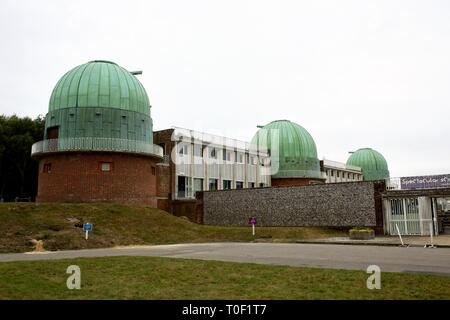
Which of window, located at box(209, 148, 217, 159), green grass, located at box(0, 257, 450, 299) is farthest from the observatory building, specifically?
green grass, located at box(0, 257, 450, 299)

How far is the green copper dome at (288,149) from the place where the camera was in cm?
5388

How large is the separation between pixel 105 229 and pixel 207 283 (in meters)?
18.2

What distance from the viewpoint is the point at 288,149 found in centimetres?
5409

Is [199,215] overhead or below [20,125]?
below

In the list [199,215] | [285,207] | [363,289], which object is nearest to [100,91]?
[199,215]

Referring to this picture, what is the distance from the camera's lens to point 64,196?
31.7m

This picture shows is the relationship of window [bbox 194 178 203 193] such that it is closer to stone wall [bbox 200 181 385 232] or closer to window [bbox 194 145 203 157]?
window [bbox 194 145 203 157]

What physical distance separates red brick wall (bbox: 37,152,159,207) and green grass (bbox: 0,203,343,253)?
1844 mm

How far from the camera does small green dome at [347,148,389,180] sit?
234 feet

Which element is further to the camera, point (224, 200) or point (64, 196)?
point (224, 200)

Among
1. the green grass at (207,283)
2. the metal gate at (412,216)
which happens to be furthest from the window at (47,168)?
the metal gate at (412,216)

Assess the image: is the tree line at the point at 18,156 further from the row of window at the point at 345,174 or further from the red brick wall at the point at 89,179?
the row of window at the point at 345,174
